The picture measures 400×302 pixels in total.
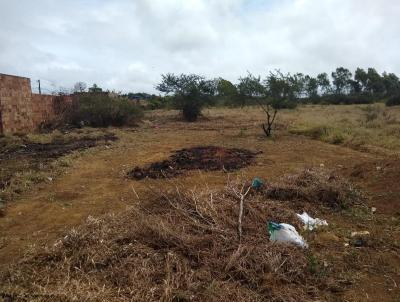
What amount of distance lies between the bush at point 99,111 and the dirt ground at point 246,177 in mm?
7332

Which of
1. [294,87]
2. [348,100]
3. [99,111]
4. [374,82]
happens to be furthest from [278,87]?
Answer: [374,82]

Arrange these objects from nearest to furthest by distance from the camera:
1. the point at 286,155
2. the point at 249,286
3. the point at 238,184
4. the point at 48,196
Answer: the point at 249,286 → the point at 238,184 → the point at 48,196 → the point at 286,155

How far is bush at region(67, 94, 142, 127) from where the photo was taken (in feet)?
68.7

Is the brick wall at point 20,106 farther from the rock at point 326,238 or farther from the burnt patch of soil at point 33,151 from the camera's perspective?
the rock at point 326,238

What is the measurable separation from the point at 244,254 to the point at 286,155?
818 centimetres

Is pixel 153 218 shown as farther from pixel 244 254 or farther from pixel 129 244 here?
pixel 244 254

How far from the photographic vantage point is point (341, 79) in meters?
62.9

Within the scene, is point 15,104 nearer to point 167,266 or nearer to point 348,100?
point 167,266

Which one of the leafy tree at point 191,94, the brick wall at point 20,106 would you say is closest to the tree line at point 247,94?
the leafy tree at point 191,94

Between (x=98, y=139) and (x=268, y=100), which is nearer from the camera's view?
(x=98, y=139)

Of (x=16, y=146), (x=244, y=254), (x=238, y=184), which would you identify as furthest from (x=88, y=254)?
(x=16, y=146)

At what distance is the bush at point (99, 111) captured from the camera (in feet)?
68.7

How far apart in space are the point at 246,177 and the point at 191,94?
60.7ft

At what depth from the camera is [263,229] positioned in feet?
16.1
